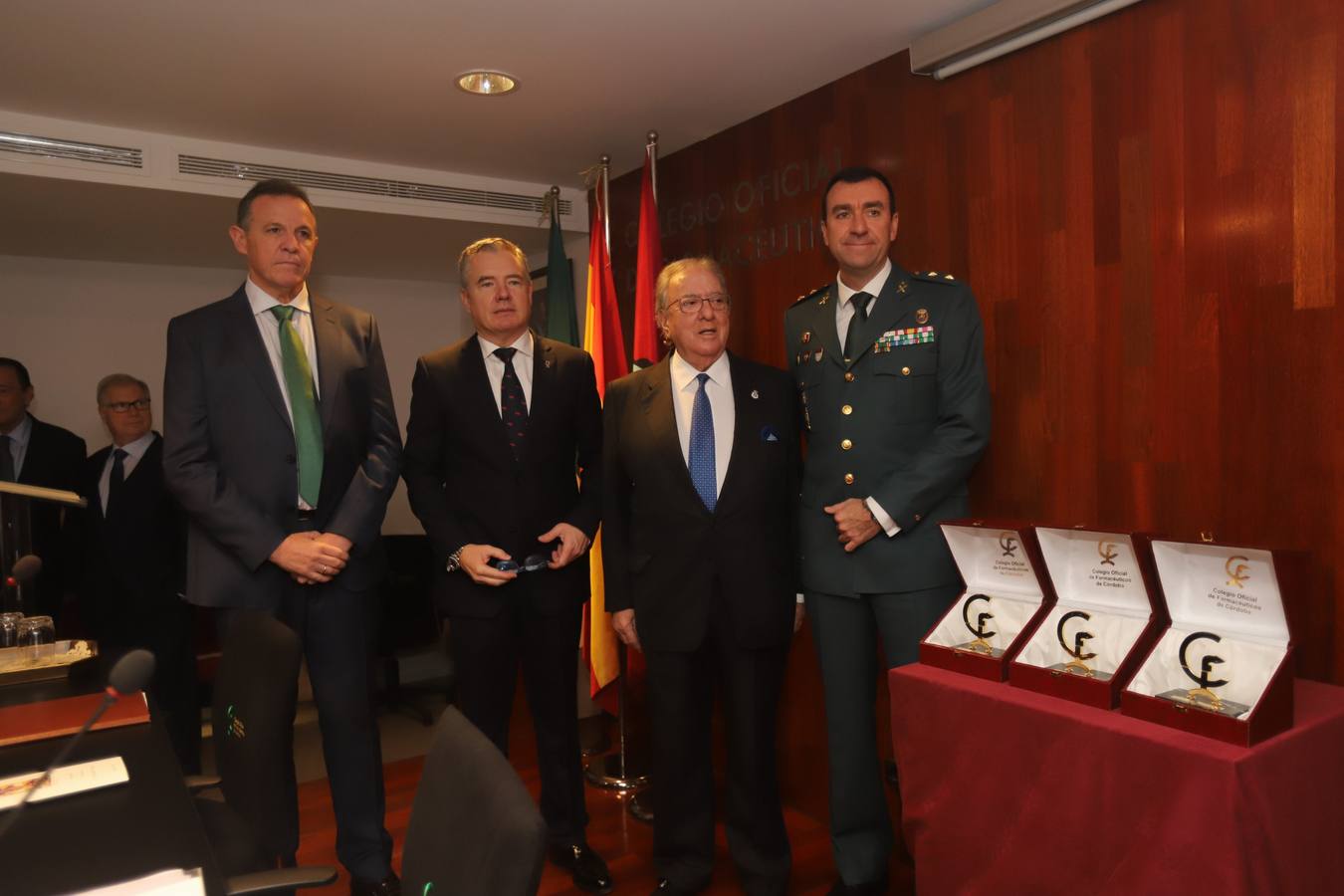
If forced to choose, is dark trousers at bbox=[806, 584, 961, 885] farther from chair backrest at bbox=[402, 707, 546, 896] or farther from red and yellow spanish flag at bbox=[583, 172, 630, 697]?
chair backrest at bbox=[402, 707, 546, 896]

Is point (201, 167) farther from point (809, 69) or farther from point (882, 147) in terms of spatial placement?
point (882, 147)

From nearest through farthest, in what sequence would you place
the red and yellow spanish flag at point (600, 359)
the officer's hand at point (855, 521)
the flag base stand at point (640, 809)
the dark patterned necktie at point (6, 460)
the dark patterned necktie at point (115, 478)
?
the officer's hand at point (855, 521) → the flag base stand at point (640, 809) → the dark patterned necktie at point (115, 478) → the red and yellow spanish flag at point (600, 359) → the dark patterned necktie at point (6, 460)

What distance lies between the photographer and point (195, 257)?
4902 millimetres

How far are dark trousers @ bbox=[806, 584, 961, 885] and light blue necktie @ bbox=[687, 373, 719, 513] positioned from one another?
412 millimetres

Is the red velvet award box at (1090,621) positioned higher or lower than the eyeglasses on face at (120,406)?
lower

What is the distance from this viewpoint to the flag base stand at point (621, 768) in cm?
364

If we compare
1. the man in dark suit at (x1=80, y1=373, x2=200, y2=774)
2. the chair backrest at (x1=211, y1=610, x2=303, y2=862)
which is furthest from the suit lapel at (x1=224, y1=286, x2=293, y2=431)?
the man in dark suit at (x1=80, y1=373, x2=200, y2=774)

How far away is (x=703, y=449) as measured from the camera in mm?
2523

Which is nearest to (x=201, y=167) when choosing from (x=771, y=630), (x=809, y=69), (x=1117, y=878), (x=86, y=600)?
(x=86, y=600)

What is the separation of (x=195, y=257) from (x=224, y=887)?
453 cm

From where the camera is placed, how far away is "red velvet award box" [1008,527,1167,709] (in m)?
1.85

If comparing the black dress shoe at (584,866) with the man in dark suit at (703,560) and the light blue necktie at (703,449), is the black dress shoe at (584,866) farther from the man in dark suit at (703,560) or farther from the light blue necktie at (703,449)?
the light blue necktie at (703,449)

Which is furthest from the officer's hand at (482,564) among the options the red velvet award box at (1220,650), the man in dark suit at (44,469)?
the man in dark suit at (44,469)

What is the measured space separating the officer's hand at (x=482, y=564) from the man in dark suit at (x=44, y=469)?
84.1 inches
